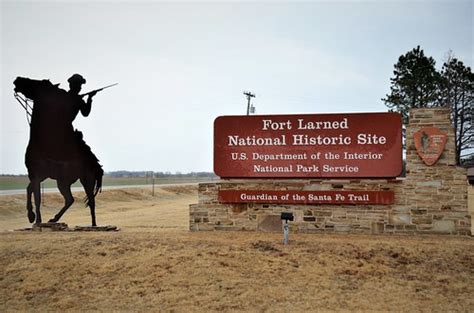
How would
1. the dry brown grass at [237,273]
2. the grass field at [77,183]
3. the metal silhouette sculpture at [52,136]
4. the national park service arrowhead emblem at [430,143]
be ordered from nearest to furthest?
1. the dry brown grass at [237,273]
2. the national park service arrowhead emblem at [430,143]
3. the metal silhouette sculpture at [52,136]
4. the grass field at [77,183]

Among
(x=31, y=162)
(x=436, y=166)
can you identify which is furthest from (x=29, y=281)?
(x=436, y=166)

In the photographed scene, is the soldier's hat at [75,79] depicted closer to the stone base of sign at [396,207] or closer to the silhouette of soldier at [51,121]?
the silhouette of soldier at [51,121]

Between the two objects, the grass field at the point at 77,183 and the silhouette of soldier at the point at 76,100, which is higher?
the silhouette of soldier at the point at 76,100

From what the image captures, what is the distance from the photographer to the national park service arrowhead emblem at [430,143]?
11320 millimetres

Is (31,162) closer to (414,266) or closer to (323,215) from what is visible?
(323,215)

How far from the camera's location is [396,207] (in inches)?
447

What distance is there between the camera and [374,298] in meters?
7.52

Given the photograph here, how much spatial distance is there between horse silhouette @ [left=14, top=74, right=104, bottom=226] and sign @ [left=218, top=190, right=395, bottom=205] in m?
4.37

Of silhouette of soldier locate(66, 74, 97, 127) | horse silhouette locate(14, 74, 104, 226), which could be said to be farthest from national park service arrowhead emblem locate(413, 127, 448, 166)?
horse silhouette locate(14, 74, 104, 226)

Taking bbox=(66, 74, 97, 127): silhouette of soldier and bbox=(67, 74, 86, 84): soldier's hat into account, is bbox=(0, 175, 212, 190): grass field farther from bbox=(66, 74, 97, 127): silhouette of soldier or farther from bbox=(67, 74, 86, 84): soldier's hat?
bbox=(67, 74, 86, 84): soldier's hat

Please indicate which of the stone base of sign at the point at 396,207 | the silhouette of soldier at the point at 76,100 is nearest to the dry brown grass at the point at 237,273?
the stone base of sign at the point at 396,207

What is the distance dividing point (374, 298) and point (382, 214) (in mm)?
4176

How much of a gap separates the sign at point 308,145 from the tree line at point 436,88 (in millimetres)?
21728

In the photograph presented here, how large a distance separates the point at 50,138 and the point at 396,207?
932 cm
